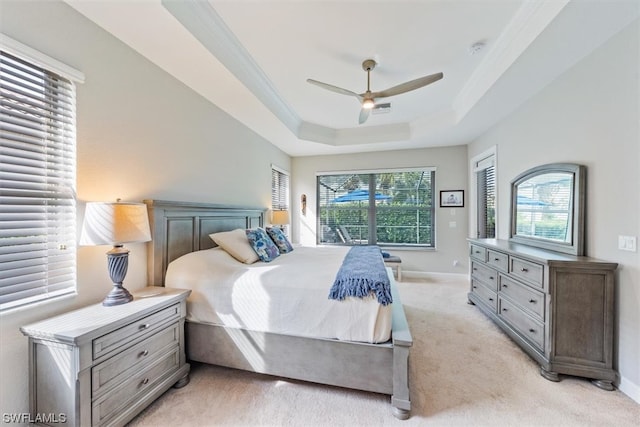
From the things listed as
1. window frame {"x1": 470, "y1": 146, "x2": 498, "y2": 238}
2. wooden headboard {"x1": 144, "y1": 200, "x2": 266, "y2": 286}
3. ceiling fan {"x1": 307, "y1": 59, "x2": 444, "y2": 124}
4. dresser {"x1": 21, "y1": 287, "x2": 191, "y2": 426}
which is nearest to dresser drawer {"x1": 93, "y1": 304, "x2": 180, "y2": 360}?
dresser {"x1": 21, "y1": 287, "x2": 191, "y2": 426}

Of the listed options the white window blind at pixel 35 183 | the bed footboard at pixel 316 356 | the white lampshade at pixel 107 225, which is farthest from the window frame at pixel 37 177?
the bed footboard at pixel 316 356

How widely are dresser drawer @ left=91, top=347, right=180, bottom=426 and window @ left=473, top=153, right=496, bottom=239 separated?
454 cm

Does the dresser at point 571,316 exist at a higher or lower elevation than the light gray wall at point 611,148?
lower

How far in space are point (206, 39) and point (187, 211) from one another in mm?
1501

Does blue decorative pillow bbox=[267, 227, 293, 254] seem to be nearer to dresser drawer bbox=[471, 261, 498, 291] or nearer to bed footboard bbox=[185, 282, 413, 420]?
bed footboard bbox=[185, 282, 413, 420]

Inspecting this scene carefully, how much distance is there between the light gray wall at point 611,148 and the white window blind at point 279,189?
3.94 m

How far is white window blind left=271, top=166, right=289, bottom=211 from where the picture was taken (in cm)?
481

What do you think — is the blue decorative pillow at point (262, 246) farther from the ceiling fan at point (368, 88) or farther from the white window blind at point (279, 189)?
the white window blind at point (279, 189)

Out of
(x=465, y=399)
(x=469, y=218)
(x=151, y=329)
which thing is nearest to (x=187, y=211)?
(x=151, y=329)

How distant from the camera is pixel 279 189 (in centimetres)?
515

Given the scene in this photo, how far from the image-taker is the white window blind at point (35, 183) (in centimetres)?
137

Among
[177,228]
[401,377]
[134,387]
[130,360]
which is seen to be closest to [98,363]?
[130,360]

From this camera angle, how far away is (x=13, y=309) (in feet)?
4.48

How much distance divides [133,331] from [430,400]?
6.56 feet
